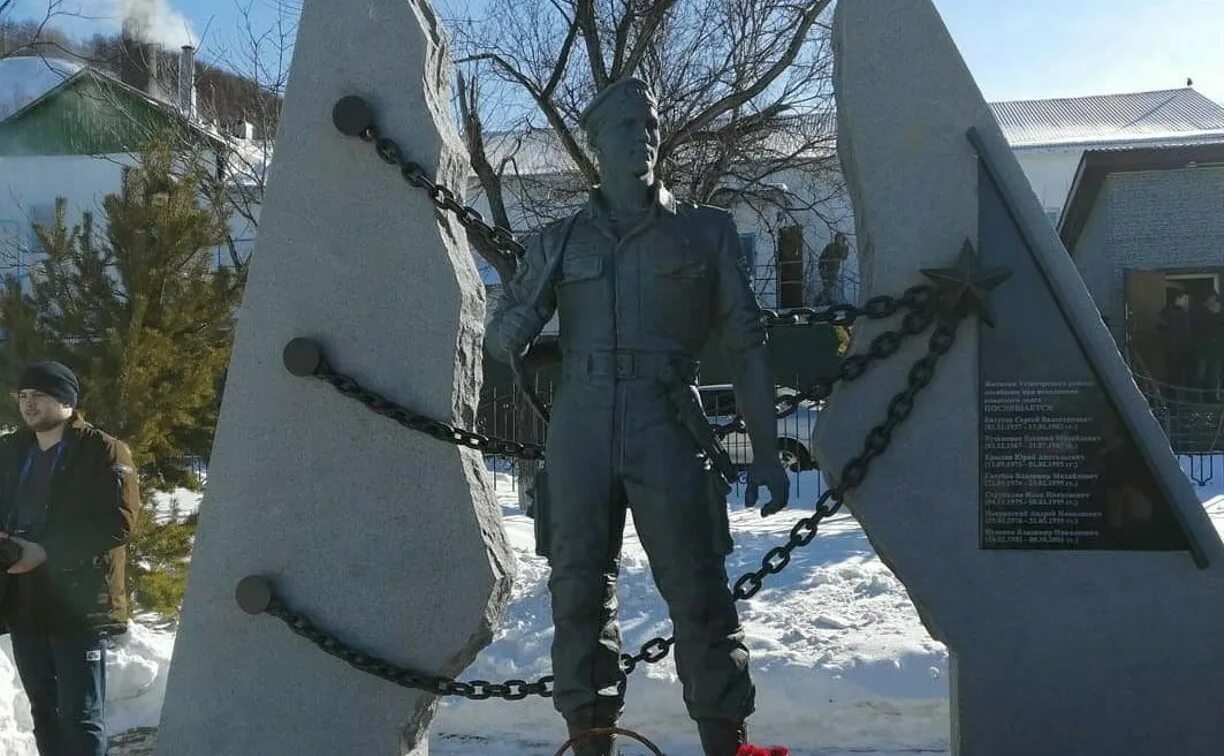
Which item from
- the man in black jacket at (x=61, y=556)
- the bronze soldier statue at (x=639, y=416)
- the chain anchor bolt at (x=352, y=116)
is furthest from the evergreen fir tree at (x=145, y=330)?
the bronze soldier statue at (x=639, y=416)

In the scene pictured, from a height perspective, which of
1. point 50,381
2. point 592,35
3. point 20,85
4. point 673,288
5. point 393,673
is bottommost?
point 393,673

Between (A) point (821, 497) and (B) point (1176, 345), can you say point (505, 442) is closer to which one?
(A) point (821, 497)

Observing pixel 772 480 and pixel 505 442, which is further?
pixel 505 442

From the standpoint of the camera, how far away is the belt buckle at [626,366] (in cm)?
336

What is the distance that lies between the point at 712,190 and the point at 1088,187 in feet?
37.7

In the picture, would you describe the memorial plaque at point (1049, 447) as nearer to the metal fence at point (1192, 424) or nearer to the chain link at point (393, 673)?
the chain link at point (393, 673)

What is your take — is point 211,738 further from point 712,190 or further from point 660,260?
point 712,190

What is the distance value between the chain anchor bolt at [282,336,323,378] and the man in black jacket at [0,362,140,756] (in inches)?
47.1

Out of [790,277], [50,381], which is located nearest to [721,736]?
[50,381]

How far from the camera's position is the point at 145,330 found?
7930 mm

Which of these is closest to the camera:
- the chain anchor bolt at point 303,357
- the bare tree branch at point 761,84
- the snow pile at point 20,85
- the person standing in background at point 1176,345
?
the chain anchor bolt at point 303,357

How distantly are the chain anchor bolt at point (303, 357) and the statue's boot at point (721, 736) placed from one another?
1.70m

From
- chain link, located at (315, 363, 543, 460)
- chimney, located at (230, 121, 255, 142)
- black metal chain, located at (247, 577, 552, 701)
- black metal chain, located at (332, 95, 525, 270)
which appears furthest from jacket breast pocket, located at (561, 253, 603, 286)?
chimney, located at (230, 121, 255, 142)

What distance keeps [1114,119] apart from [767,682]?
86.7 feet
